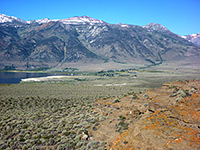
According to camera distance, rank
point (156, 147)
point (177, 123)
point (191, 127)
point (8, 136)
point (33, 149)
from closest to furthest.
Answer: point (156, 147), point (191, 127), point (177, 123), point (33, 149), point (8, 136)

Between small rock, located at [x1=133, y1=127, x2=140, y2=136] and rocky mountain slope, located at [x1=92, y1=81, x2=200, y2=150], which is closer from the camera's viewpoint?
rocky mountain slope, located at [x1=92, y1=81, x2=200, y2=150]

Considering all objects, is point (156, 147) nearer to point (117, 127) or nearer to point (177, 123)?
point (177, 123)

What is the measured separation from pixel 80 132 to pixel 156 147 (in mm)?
5554

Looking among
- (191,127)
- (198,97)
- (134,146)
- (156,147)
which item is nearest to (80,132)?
(134,146)

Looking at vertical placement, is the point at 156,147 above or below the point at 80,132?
above

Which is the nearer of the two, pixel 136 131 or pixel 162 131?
pixel 162 131

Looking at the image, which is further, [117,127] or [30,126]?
[30,126]

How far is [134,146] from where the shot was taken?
25.7 ft

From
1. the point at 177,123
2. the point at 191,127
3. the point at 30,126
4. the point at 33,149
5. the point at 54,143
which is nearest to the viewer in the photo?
the point at 191,127

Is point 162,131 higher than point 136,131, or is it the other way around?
point 162,131

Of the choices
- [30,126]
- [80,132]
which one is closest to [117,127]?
[80,132]

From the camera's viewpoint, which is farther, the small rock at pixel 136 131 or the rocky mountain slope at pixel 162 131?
the small rock at pixel 136 131

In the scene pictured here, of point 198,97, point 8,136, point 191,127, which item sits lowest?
point 8,136

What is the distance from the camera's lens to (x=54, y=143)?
10.8 meters
